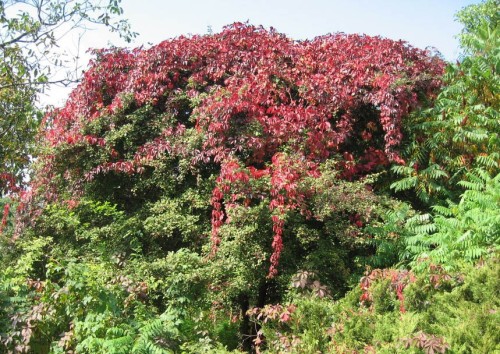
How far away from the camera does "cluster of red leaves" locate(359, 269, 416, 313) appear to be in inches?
178

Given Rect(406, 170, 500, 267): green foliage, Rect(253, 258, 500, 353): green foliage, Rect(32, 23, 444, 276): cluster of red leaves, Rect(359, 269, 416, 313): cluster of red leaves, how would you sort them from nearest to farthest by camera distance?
1. Rect(253, 258, 500, 353): green foliage
2. Rect(359, 269, 416, 313): cluster of red leaves
3. Rect(406, 170, 500, 267): green foliage
4. Rect(32, 23, 444, 276): cluster of red leaves

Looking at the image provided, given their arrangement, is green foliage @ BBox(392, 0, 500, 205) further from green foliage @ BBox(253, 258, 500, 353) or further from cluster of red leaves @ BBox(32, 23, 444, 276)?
green foliage @ BBox(253, 258, 500, 353)

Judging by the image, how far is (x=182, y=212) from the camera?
6938 mm

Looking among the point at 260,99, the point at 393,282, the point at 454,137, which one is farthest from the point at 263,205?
the point at 454,137

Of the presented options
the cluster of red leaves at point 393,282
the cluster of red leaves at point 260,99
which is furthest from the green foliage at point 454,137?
the cluster of red leaves at point 393,282

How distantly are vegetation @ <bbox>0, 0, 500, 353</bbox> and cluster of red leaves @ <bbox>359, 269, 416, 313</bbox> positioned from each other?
24mm

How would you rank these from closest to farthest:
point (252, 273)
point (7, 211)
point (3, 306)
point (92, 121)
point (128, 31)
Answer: point (3, 306), point (252, 273), point (128, 31), point (92, 121), point (7, 211)

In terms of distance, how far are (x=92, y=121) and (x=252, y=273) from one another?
11.4 ft

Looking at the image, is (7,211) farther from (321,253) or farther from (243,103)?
(321,253)

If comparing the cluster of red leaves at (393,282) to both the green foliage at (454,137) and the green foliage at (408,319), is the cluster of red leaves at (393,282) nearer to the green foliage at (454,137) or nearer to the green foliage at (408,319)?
the green foliage at (408,319)

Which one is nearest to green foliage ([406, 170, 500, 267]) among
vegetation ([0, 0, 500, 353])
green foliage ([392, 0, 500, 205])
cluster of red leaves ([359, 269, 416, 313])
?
vegetation ([0, 0, 500, 353])

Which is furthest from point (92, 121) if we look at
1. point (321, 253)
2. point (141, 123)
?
point (321, 253)

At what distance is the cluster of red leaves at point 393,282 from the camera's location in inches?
178

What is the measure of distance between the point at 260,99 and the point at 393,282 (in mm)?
3352
